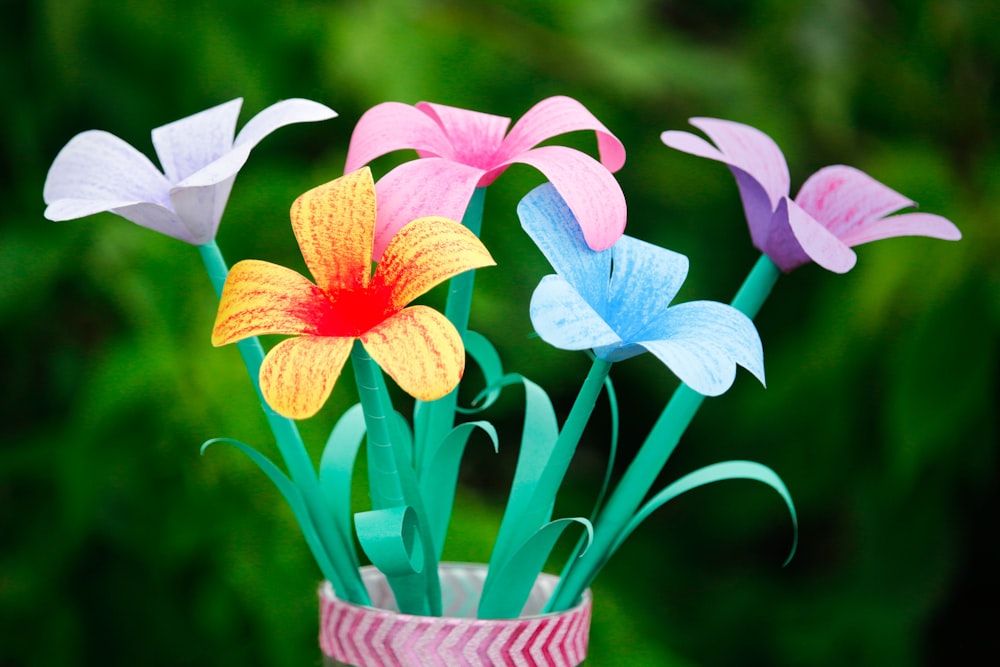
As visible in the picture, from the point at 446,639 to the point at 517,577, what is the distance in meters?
0.03

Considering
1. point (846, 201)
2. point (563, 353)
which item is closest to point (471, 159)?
point (846, 201)

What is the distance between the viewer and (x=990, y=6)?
755mm

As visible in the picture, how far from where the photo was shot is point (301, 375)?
0.72 ft

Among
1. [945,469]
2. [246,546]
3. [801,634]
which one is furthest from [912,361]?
[246,546]

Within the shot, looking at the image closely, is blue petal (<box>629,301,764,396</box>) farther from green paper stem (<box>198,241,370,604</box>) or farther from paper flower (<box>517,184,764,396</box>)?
green paper stem (<box>198,241,370,604</box>)

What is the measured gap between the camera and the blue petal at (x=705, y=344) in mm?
224

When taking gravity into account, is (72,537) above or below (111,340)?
below

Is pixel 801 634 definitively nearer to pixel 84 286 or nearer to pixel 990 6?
pixel 990 6

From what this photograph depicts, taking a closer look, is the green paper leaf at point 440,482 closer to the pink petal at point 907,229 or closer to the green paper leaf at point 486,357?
the green paper leaf at point 486,357

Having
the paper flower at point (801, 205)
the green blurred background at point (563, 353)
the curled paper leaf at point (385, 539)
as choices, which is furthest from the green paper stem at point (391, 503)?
the green blurred background at point (563, 353)

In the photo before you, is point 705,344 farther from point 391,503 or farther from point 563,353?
point 563,353

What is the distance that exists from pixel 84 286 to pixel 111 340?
4cm

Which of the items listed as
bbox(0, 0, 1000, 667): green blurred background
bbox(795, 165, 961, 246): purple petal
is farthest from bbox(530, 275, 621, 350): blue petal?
bbox(0, 0, 1000, 667): green blurred background

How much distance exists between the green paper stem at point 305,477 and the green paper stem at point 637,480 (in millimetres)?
59
